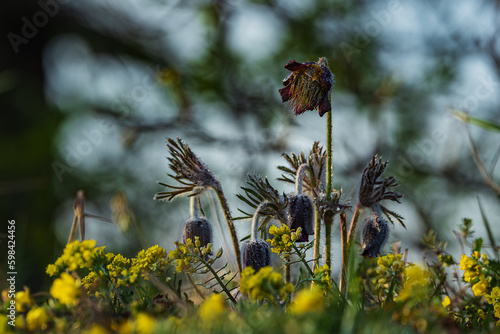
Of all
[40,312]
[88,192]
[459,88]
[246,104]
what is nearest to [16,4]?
[88,192]

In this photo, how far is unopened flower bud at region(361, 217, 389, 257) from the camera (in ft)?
5.07

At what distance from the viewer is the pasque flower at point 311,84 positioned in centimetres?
152

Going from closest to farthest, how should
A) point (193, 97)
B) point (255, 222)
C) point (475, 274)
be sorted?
1. point (475, 274)
2. point (255, 222)
3. point (193, 97)

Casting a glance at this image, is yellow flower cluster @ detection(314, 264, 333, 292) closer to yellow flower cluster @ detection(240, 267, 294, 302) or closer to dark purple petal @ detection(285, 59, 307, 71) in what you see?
yellow flower cluster @ detection(240, 267, 294, 302)

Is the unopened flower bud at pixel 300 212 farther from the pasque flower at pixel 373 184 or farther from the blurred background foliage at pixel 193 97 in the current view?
the blurred background foliage at pixel 193 97

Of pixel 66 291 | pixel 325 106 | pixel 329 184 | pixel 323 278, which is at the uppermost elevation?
pixel 325 106

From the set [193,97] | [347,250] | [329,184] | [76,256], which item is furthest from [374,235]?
[193,97]

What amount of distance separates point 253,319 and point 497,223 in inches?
217

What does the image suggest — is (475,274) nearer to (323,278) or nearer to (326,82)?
(323,278)

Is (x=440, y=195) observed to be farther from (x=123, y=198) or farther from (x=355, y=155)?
(x=123, y=198)

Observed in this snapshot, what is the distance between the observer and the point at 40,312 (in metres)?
0.94

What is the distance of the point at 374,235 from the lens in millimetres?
1569

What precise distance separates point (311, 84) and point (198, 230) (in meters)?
0.54

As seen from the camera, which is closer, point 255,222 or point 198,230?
point 255,222
